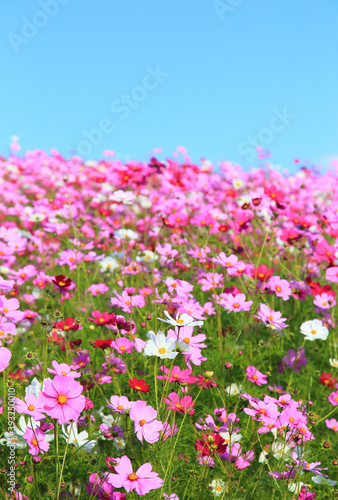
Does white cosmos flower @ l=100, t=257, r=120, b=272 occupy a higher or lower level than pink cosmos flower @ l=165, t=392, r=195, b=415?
higher

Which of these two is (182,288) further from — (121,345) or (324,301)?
(324,301)

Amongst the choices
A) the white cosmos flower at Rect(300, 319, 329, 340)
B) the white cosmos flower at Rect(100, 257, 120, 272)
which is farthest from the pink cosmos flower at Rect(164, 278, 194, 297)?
the white cosmos flower at Rect(100, 257, 120, 272)

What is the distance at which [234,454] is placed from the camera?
155 cm

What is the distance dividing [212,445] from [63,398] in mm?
436

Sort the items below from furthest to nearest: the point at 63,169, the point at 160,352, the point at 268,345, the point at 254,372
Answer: the point at 63,169, the point at 268,345, the point at 254,372, the point at 160,352

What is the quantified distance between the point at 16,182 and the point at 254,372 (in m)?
5.26

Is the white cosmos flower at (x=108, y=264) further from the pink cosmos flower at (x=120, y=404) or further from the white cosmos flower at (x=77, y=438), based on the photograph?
the pink cosmos flower at (x=120, y=404)

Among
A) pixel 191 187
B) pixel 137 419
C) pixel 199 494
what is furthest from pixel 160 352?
pixel 191 187

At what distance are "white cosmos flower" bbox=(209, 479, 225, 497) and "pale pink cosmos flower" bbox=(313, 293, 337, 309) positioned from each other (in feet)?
3.41

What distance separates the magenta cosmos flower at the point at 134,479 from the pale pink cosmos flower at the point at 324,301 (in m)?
1.34

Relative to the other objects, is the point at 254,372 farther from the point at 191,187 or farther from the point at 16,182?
the point at 16,182

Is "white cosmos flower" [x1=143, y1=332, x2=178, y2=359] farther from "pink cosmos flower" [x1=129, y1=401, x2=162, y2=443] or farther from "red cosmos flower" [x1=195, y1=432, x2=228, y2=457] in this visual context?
"red cosmos flower" [x1=195, y1=432, x2=228, y2=457]

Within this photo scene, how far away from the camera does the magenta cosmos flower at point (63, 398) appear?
1.07 metres

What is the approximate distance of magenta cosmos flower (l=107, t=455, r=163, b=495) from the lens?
1.13 metres
